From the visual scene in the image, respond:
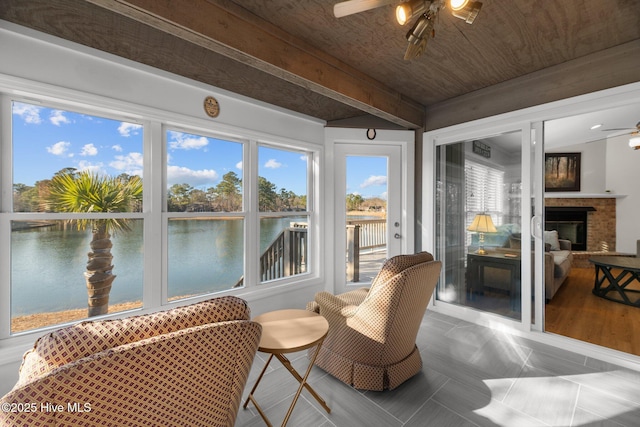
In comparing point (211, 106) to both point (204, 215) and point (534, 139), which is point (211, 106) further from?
point (534, 139)

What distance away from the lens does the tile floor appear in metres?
1.67

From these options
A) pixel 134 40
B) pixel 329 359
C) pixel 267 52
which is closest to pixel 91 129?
pixel 134 40

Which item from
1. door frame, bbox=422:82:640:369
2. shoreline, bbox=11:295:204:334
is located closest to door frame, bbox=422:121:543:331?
door frame, bbox=422:82:640:369

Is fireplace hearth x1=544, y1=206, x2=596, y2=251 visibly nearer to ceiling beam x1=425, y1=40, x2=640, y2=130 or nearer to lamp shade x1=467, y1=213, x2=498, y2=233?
lamp shade x1=467, y1=213, x2=498, y2=233

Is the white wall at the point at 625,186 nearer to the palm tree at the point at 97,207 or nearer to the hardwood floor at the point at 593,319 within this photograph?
the hardwood floor at the point at 593,319

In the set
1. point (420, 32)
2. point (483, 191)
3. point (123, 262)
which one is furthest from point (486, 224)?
point (123, 262)

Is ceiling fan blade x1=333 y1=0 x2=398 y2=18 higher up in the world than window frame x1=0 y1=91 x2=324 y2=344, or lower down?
higher up

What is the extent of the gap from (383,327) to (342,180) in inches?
88.9

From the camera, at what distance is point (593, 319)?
3.11 m

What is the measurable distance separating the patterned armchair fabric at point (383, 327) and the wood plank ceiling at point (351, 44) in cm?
166

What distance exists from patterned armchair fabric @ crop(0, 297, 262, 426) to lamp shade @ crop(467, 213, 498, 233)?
9.53 feet

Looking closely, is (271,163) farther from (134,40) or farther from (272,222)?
(134,40)

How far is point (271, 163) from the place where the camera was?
11.1ft

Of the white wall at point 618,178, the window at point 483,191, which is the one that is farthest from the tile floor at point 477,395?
the white wall at point 618,178
